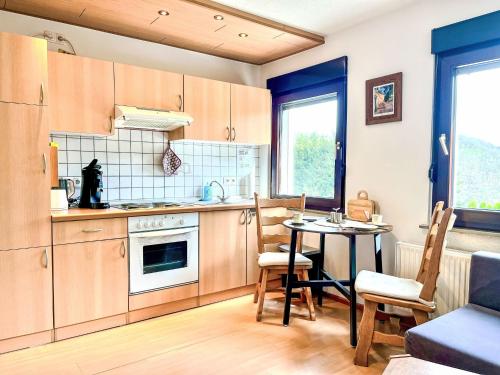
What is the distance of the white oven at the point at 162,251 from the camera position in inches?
103

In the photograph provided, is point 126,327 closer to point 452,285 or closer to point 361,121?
point 452,285

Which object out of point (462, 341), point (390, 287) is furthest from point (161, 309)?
point (462, 341)

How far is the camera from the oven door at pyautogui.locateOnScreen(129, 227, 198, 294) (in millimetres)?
2627

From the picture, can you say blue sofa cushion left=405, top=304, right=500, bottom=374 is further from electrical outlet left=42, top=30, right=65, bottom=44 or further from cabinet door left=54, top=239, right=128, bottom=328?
electrical outlet left=42, top=30, right=65, bottom=44

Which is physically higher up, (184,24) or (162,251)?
(184,24)

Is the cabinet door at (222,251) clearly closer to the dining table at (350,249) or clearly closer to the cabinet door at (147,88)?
the dining table at (350,249)

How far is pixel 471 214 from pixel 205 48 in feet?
8.83

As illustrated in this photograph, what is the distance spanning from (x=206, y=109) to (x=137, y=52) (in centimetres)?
80

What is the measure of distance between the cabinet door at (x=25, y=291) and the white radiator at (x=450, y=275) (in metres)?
2.46

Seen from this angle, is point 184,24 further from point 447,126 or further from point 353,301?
point 353,301

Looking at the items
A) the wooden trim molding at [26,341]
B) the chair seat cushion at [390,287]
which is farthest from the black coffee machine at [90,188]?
the chair seat cushion at [390,287]

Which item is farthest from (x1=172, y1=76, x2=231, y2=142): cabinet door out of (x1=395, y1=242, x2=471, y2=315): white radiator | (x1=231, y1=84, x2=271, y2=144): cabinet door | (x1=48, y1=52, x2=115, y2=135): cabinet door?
(x1=395, y1=242, x2=471, y2=315): white radiator

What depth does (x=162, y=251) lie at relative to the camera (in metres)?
2.77

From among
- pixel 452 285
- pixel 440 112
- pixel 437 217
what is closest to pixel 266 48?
pixel 440 112
